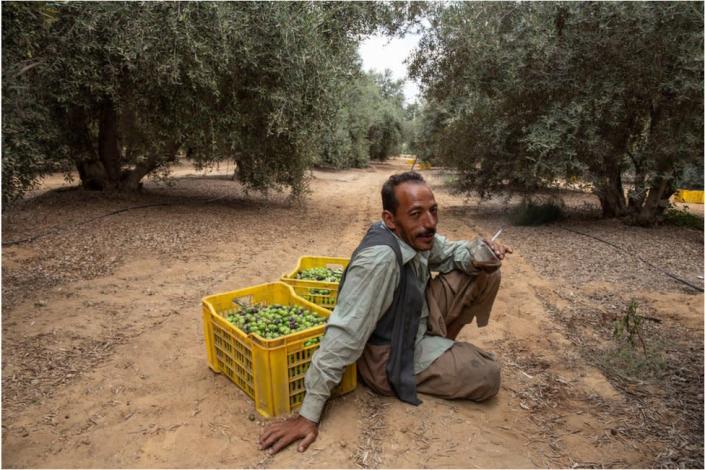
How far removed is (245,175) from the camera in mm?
10797

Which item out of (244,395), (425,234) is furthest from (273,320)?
(425,234)

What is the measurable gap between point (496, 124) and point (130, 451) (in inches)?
363

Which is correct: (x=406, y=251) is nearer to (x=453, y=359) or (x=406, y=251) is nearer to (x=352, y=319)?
(x=352, y=319)

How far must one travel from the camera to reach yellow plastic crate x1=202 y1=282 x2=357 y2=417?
2.81 m

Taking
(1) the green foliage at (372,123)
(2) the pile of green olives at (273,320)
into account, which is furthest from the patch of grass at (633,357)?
(1) the green foliage at (372,123)

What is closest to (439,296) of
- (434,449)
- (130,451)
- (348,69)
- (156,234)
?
(434,449)

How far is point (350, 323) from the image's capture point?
261 cm

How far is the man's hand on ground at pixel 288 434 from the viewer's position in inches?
104

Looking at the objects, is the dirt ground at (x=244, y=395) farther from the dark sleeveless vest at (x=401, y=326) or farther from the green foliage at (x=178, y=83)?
the green foliage at (x=178, y=83)

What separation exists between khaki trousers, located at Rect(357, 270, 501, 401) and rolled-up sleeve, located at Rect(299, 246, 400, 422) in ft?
1.36

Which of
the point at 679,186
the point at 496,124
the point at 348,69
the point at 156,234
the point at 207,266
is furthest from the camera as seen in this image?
the point at 496,124

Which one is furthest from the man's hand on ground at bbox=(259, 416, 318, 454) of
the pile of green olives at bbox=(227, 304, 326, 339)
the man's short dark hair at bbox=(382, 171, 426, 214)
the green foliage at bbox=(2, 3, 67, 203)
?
the green foliage at bbox=(2, 3, 67, 203)

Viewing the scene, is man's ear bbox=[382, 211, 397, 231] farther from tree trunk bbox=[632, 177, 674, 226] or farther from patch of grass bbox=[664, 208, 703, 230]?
patch of grass bbox=[664, 208, 703, 230]

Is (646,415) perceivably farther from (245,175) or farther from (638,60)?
(245,175)
